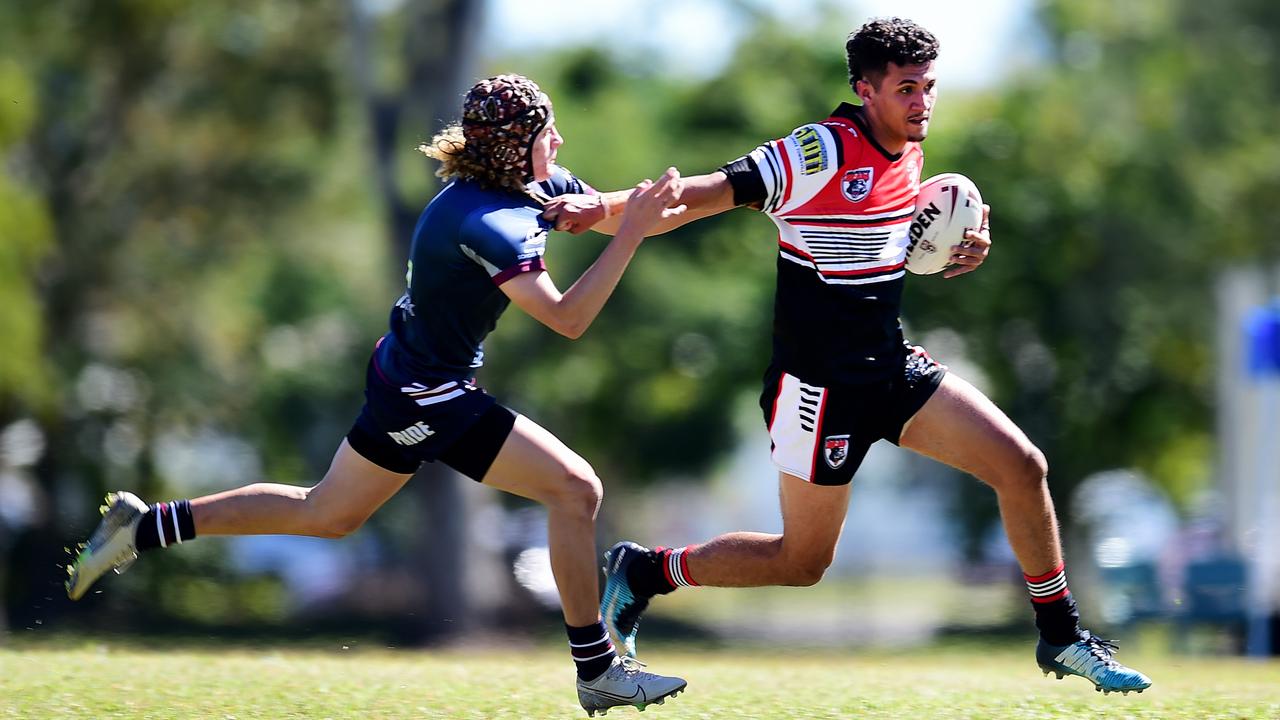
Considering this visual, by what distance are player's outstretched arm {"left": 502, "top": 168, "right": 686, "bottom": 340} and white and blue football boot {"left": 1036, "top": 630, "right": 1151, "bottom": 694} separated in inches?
83.9

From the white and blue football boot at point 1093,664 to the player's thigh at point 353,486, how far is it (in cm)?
244

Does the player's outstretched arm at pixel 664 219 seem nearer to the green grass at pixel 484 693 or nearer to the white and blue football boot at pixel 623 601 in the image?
the white and blue football boot at pixel 623 601

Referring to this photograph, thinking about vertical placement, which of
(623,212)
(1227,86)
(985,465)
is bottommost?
(985,465)

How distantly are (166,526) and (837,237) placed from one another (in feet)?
8.83

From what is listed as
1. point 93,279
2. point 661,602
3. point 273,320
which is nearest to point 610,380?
point 661,602

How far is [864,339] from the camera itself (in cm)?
596

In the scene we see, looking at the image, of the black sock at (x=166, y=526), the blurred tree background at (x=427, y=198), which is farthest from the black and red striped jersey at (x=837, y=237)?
the blurred tree background at (x=427, y=198)

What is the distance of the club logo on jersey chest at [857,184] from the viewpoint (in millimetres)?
5852

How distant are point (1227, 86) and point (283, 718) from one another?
1826 cm

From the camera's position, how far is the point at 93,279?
22688 millimetres

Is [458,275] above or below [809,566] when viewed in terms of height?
above

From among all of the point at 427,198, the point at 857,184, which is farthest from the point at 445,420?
the point at 427,198

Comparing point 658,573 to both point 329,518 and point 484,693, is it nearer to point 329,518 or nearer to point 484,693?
point 484,693

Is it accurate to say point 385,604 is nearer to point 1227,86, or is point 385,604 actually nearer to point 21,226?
point 21,226
